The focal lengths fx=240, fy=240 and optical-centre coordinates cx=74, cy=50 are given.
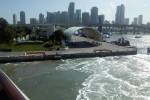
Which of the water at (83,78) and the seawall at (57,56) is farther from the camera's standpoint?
the seawall at (57,56)

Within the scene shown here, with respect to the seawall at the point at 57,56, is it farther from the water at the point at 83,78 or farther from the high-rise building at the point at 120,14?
the high-rise building at the point at 120,14

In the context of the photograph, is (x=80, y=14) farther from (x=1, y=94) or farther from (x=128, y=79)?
(x=1, y=94)

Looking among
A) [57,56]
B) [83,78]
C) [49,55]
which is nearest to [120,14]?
[57,56]

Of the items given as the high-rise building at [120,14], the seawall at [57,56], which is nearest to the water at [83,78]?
the seawall at [57,56]

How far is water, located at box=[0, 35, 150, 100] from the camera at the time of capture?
13469 mm

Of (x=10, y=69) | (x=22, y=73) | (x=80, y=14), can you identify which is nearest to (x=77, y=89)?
(x=22, y=73)

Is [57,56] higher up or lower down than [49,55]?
lower down

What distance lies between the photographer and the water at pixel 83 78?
13469 millimetres

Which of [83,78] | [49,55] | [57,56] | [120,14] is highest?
[120,14]

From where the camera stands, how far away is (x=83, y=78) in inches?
685

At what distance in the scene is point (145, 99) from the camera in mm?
12742

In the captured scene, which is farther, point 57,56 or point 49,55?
point 57,56

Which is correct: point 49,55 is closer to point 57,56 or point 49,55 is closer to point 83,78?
point 57,56

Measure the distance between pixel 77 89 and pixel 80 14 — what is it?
4654 inches
